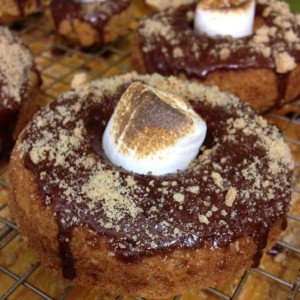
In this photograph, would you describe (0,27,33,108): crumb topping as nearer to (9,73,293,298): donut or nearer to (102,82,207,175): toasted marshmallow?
(9,73,293,298): donut

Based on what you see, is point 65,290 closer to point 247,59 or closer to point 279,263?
point 279,263

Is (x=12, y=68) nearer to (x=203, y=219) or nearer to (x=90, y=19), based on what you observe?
A: (x=90, y=19)

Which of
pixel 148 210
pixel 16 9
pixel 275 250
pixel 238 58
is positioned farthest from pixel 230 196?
pixel 16 9

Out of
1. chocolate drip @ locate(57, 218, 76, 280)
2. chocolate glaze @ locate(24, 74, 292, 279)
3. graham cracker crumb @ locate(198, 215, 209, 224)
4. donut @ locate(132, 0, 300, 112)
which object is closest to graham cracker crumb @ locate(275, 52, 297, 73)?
donut @ locate(132, 0, 300, 112)

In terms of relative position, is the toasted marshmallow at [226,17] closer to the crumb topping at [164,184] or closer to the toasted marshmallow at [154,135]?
the crumb topping at [164,184]

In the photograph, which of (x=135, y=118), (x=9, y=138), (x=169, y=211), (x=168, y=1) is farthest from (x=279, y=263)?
(x=168, y=1)

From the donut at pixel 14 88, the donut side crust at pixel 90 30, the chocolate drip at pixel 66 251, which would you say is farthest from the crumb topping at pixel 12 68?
the chocolate drip at pixel 66 251

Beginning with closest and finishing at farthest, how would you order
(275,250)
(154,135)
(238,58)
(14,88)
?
(154,135), (275,250), (14,88), (238,58)
